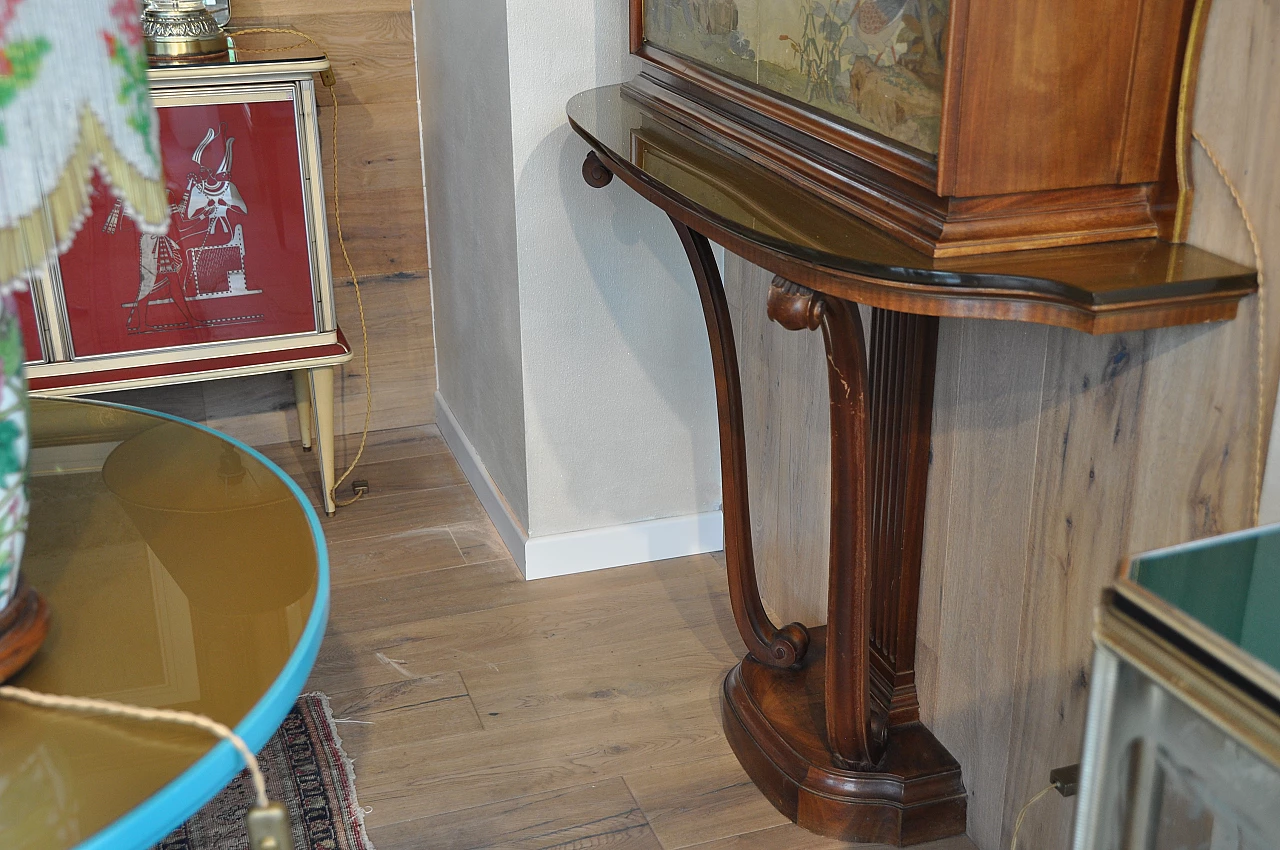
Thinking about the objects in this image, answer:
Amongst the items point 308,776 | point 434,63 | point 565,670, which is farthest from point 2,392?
point 434,63

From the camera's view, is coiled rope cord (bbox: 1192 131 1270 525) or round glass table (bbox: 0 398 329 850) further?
coiled rope cord (bbox: 1192 131 1270 525)

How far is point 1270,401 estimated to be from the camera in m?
1.10

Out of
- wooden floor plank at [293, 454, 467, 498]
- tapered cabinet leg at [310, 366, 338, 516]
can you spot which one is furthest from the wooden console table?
wooden floor plank at [293, 454, 467, 498]

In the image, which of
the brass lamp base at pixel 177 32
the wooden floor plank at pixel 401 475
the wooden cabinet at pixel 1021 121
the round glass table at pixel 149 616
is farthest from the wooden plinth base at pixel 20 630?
the wooden floor plank at pixel 401 475

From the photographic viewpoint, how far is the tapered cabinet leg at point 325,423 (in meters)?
2.63

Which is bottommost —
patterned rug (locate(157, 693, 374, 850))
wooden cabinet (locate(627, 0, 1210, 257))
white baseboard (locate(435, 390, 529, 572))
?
patterned rug (locate(157, 693, 374, 850))

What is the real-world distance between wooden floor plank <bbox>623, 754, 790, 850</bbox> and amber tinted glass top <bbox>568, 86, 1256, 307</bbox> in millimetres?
934

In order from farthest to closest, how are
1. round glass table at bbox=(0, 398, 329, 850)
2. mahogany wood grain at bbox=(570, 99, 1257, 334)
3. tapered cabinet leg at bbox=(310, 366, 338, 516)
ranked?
tapered cabinet leg at bbox=(310, 366, 338, 516) → mahogany wood grain at bbox=(570, 99, 1257, 334) → round glass table at bbox=(0, 398, 329, 850)

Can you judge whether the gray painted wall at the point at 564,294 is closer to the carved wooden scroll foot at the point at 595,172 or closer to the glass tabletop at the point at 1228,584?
the carved wooden scroll foot at the point at 595,172

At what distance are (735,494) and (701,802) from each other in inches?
19.1

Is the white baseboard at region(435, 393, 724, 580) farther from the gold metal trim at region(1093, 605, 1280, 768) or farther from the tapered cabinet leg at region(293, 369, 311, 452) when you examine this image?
the gold metal trim at region(1093, 605, 1280, 768)

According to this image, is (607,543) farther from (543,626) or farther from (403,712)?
(403,712)

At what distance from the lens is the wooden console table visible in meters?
1.09

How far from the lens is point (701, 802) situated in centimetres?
182
